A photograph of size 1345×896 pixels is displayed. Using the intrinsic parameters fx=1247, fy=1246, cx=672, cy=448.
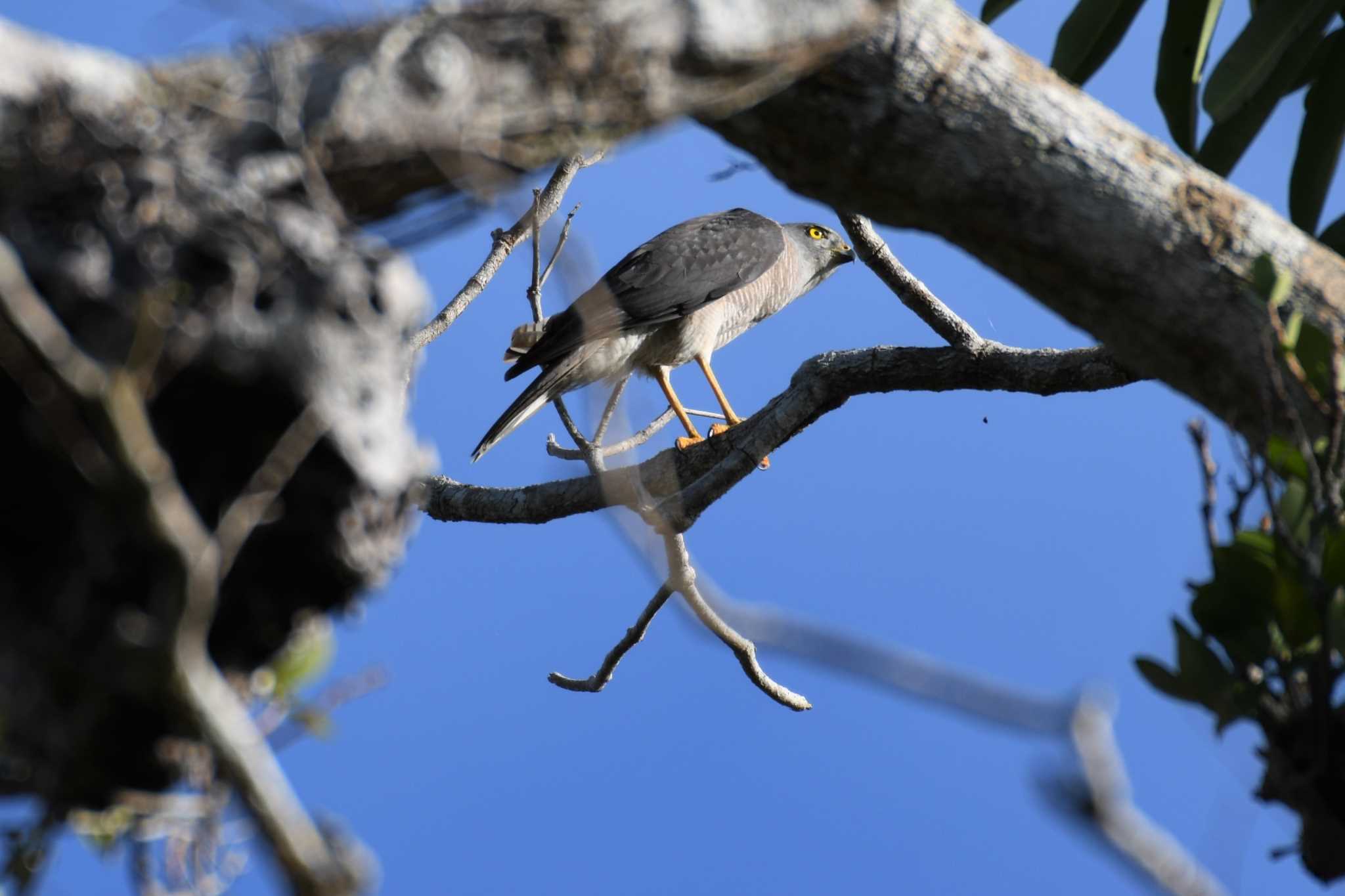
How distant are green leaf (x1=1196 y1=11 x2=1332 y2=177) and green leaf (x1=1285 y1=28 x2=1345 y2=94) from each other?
57mm

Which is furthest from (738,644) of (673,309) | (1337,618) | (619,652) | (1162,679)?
(673,309)

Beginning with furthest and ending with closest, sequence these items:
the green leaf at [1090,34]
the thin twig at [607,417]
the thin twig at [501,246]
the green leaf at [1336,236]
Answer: the thin twig at [501,246] → the green leaf at [1090,34] → the green leaf at [1336,236] → the thin twig at [607,417]

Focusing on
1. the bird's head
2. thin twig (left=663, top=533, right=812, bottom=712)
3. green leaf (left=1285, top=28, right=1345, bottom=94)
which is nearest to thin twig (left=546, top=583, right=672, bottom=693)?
thin twig (left=663, top=533, right=812, bottom=712)

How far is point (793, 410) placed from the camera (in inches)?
166

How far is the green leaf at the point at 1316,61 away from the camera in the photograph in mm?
4266

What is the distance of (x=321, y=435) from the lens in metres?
1.90

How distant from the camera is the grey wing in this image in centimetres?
566

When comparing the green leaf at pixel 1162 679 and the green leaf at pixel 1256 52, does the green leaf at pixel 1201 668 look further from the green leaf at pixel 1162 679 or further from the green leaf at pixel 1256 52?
the green leaf at pixel 1256 52

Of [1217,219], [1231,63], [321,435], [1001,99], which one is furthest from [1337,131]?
[321,435]

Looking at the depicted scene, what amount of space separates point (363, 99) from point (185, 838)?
50.1 inches

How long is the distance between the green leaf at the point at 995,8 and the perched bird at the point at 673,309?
78.0 inches

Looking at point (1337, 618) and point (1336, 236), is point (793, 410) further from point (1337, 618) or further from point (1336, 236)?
point (1337, 618)

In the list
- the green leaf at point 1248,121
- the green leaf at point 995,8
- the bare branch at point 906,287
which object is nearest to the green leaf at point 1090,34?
the green leaf at point 995,8

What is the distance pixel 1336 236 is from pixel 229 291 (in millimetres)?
3685
